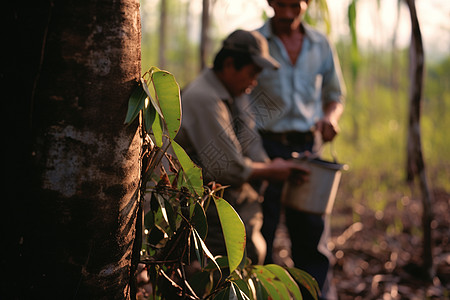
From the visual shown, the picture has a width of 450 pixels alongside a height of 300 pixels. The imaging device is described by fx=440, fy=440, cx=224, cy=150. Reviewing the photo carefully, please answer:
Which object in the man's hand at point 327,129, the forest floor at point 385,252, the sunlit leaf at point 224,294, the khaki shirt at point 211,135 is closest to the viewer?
the sunlit leaf at point 224,294

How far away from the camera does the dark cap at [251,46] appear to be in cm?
187

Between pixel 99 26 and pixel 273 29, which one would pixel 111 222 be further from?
pixel 273 29

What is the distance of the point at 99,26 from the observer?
728mm

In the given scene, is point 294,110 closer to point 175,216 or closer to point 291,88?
point 291,88

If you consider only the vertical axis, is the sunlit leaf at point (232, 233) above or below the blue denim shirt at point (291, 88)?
below

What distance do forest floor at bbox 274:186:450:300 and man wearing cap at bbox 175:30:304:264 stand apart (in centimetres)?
113

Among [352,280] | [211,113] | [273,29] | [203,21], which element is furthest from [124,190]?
[203,21]

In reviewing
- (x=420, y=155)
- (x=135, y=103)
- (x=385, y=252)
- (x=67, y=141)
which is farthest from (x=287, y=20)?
(x=385, y=252)

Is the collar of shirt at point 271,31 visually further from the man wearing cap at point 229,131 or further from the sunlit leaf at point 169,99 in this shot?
the sunlit leaf at point 169,99

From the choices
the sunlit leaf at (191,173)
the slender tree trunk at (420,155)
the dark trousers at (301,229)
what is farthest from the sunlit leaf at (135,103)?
the slender tree trunk at (420,155)

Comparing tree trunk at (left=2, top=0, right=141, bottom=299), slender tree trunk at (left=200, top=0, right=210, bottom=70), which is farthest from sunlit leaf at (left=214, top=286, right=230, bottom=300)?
slender tree trunk at (left=200, top=0, right=210, bottom=70)

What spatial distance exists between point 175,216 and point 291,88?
1.61 m

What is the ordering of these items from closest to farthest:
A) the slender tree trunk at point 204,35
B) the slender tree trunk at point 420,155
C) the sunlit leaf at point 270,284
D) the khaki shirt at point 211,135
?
the sunlit leaf at point 270,284 < the khaki shirt at point 211,135 < the slender tree trunk at point 420,155 < the slender tree trunk at point 204,35

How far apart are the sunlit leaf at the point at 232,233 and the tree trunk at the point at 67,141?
9.3 inches
